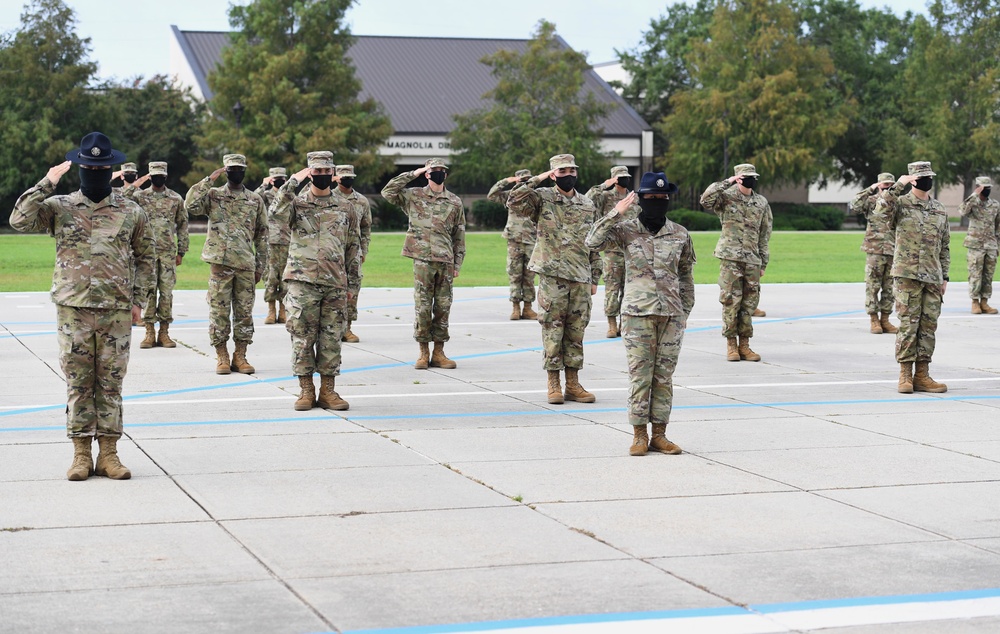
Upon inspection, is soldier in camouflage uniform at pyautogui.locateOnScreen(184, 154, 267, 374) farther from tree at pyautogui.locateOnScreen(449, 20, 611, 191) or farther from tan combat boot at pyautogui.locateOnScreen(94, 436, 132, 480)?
tree at pyautogui.locateOnScreen(449, 20, 611, 191)

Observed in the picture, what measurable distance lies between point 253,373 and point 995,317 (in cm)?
1269

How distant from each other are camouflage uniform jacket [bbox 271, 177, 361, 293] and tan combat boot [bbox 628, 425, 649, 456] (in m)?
3.31

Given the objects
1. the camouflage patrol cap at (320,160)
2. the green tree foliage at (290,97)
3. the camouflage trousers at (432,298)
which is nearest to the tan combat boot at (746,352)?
the camouflage trousers at (432,298)

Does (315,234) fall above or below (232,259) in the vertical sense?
above

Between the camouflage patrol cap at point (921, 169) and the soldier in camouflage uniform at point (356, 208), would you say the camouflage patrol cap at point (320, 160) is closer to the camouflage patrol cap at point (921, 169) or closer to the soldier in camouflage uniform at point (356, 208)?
the soldier in camouflage uniform at point (356, 208)

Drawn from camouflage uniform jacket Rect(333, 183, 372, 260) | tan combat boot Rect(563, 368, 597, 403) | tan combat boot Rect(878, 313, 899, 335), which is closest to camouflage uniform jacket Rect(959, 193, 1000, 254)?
tan combat boot Rect(878, 313, 899, 335)

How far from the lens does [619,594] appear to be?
6.09 meters

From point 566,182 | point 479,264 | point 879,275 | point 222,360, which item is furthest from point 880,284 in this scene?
point 479,264

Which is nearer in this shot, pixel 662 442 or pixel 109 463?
pixel 109 463

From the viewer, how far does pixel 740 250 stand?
1505 centimetres

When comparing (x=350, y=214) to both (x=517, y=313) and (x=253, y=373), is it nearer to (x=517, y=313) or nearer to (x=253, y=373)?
(x=253, y=373)

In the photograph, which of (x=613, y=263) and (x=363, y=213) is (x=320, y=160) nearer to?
(x=363, y=213)

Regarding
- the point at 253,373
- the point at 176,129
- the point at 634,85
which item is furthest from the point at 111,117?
the point at 253,373

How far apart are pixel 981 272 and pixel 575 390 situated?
1154 cm
